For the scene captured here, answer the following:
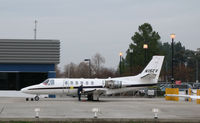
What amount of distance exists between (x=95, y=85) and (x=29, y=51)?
11.4 meters

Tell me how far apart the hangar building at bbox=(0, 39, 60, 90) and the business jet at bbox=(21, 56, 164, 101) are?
8.21 metres

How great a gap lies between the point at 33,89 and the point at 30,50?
32.8ft

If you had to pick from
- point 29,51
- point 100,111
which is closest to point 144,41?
point 29,51

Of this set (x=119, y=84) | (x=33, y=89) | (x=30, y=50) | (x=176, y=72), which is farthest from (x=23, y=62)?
(x=176, y=72)

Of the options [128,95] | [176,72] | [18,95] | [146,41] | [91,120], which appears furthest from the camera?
[176,72]

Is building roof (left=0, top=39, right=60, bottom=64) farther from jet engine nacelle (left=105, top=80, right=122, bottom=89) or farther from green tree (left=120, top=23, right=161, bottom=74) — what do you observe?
green tree (left=120, top=23, right=161, bottom=74)

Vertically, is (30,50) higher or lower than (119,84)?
higher

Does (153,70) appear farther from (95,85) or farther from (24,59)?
(24,59)

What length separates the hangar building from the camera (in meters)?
42.6

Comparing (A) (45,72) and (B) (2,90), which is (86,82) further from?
(B) (2,90)

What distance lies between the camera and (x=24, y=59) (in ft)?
141

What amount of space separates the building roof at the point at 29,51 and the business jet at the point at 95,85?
821 centimetres

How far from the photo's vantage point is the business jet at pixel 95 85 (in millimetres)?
34125

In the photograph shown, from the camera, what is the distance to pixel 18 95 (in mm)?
41656
